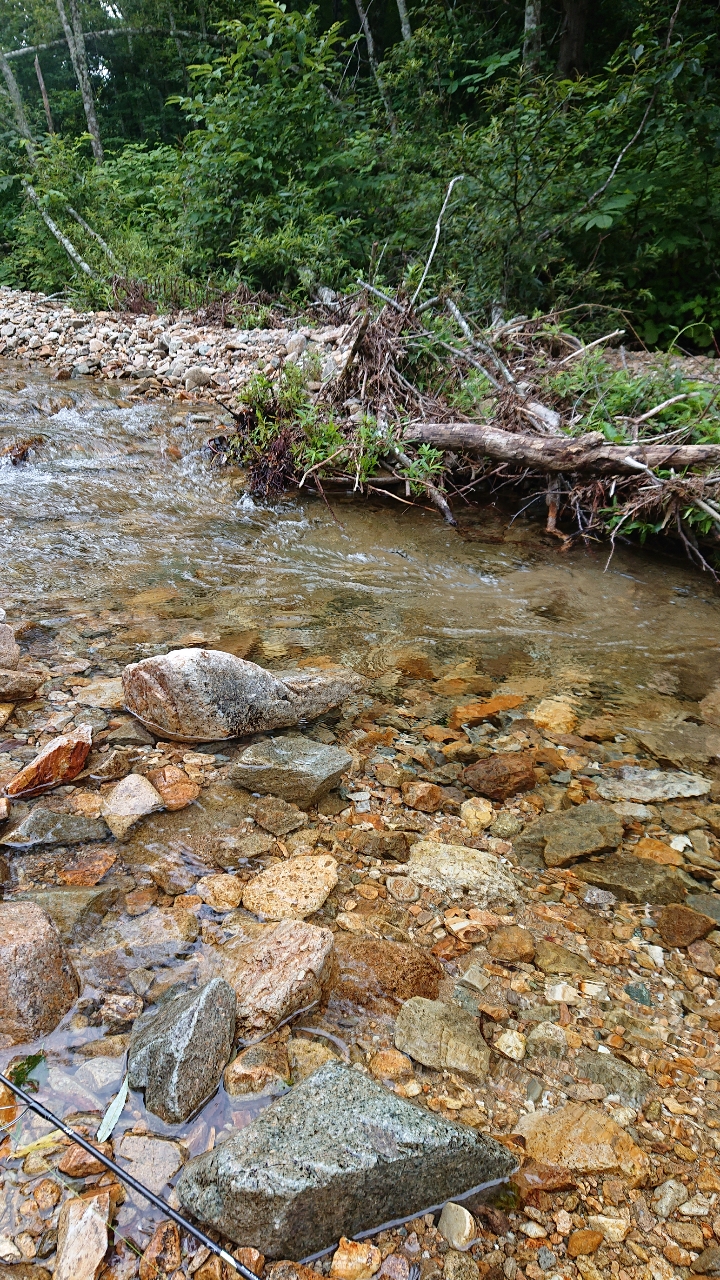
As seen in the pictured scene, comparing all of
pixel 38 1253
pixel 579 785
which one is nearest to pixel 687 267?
pixel 579 785

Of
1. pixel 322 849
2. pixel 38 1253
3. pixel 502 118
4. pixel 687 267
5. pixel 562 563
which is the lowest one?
pixel 562 563

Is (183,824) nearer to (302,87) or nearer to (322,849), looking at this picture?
(322,849)

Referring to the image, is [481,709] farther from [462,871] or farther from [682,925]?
[682,925]

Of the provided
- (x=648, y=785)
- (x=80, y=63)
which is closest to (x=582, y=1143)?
(x=648, y=785)

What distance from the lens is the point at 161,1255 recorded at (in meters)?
1.12

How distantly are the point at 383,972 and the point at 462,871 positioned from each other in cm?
47

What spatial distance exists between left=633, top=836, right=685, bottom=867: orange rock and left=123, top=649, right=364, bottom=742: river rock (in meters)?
1.34

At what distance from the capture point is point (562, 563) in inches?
176

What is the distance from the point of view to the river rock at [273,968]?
1539 millimetres

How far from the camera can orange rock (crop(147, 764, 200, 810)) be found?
2248mm

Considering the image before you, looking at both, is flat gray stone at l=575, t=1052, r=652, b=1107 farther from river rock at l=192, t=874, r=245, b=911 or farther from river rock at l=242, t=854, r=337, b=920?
river rock at l=192, t=874, r=245, b=911

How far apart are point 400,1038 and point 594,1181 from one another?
1.52 feet

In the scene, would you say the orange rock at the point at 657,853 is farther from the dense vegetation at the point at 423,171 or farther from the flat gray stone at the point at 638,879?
the dense vegetation at the point at 423,171

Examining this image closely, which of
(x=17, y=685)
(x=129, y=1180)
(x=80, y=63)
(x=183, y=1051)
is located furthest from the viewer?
(x=80, y=63)
